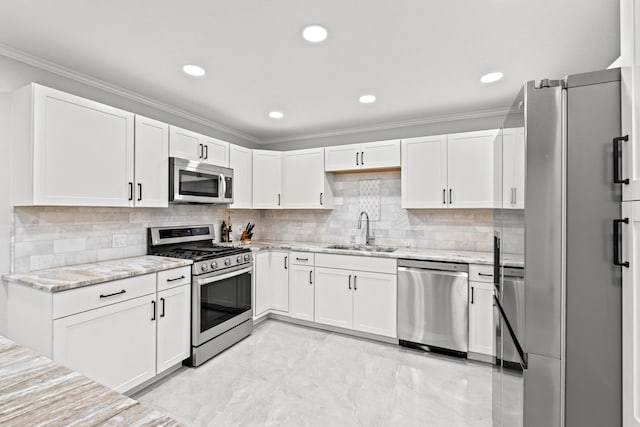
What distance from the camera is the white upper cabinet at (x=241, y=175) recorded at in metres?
3.70

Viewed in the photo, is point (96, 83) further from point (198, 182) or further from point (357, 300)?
point (357, 300)

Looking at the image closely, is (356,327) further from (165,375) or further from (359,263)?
(165,375)

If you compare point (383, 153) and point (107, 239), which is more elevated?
Result: point (383, 153)

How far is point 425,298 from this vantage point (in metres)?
3.00

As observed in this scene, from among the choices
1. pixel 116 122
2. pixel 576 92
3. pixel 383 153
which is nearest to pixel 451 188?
pixel 383 153

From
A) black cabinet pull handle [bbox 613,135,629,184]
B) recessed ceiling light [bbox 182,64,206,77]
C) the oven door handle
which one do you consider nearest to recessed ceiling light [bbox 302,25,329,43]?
recessed ceiling light [bbox 182,64,206,77]

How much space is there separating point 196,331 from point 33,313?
1.12m

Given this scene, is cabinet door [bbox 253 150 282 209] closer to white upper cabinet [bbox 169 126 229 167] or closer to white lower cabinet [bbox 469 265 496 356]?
white upper cabinet [bbox 169 126 229 167]

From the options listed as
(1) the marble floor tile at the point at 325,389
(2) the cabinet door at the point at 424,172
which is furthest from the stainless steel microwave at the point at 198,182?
(2) the cabinet door at the point at 424,172

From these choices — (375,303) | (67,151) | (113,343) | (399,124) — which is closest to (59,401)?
(113,343)

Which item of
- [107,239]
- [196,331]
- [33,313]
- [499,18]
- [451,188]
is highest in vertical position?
[499,18]

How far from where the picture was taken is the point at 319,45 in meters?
2.04

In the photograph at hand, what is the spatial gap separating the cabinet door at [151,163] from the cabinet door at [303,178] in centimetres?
162

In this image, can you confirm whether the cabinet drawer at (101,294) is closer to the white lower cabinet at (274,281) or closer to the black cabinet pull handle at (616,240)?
the white lower cabinet at (274,281)
